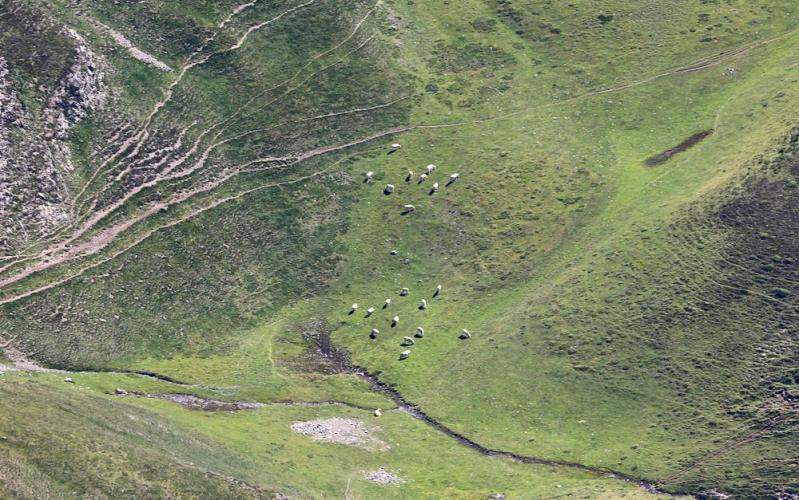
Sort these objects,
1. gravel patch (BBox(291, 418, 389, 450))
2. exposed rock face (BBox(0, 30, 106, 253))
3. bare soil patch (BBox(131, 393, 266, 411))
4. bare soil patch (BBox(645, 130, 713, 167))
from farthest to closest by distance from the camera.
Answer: bare soil patch (BBox(645, 130, 713, 167))
exposed rock face (BBox(0, 30, 106, 253))
bare soil patch (BBox(131, 393, 266, 411))
gravel patch (BBox(291, 418, 389, 450))

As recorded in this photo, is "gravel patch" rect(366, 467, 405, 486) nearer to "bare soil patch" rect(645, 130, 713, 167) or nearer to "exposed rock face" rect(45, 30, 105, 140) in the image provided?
"bare soil patch" rect(645, 130, 713, 167)

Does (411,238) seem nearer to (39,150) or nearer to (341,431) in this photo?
(341,431)

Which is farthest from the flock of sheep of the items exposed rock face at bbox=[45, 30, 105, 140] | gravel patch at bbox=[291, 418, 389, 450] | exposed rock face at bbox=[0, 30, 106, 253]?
exposed rock face at bbox=[0, 30, 106, 253]

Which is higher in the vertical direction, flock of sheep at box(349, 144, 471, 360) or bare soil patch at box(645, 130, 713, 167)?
bare soil patch at box(645, 130, 713, 167)

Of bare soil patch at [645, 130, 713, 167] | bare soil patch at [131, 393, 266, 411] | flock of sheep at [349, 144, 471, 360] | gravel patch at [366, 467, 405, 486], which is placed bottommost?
gravel patch at [366, 467, 405, 486]

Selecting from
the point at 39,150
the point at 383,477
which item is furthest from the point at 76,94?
the point at 383,477

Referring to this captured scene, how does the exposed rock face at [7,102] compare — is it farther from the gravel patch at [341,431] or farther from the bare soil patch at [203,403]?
the gravel patch at [341,431]
